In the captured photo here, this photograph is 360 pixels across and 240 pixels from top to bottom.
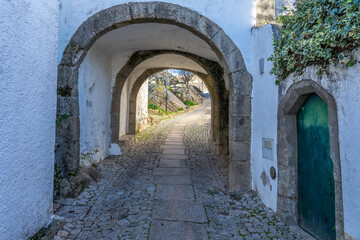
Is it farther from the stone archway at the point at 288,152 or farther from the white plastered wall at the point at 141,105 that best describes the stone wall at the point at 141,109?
the stone archway at the point at 288,152

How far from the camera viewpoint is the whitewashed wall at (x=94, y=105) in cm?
460

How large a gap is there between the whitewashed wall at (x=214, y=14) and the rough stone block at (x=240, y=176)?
62.5 inches

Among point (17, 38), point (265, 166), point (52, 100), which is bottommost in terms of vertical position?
point (265, 166)

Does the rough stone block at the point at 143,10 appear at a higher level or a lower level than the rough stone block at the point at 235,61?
higher

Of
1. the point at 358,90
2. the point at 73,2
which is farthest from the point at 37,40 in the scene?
the point at 358,90

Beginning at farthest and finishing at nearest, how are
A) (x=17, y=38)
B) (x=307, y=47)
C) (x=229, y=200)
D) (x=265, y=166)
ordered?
(x=229, y=200) → (x=265, y=166) → (x=307, y=47) → (x=17, y=38)

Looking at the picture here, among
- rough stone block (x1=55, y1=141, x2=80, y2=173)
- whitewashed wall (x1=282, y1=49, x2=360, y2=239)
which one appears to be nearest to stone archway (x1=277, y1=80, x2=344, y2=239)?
whitewashed wall (x1=282, y1=49, x2=360, y2=239)

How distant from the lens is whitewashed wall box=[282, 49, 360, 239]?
6.05 ft

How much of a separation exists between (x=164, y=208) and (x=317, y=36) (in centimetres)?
267

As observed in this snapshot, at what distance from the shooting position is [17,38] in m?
1.96

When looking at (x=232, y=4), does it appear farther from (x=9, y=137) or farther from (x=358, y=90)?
(x=9, y=137)

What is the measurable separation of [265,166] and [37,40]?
315 cm

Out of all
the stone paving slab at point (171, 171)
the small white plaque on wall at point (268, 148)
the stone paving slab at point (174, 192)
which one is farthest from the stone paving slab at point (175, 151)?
the small white plaque on wall at point (268, 148)

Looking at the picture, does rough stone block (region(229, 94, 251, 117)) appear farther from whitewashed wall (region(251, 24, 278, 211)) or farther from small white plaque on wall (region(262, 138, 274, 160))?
small white plaque on wall (region(262, 138, 274, 160))
